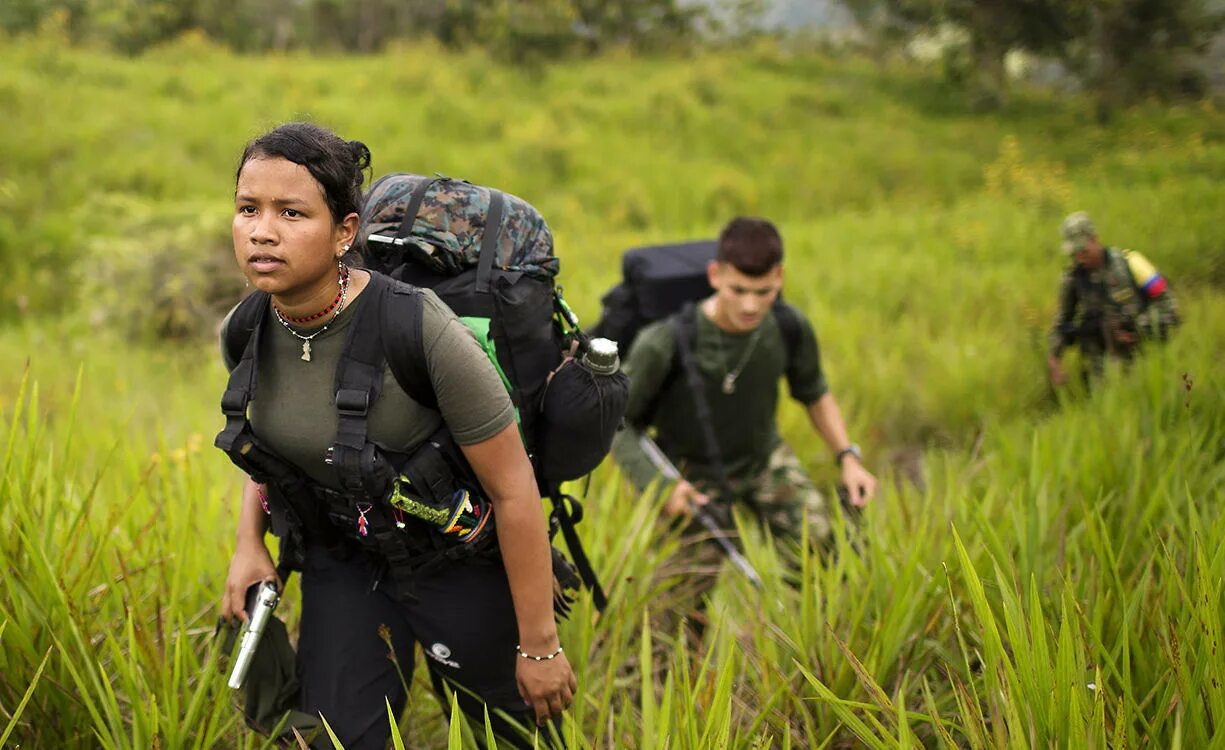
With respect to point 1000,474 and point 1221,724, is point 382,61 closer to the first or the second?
point 1000,474

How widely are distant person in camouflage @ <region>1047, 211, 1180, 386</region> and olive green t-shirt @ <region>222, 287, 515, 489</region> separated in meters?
3.85

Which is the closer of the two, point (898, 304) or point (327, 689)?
point (327, 689)

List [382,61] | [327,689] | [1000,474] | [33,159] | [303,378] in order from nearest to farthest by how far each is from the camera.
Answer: [303,378], [327,689], [1000,474], [33,159], [382,61]

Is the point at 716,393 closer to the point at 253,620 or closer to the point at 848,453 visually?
the point at 848,453

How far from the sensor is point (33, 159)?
966cm

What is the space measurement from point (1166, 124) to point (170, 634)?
380 inches

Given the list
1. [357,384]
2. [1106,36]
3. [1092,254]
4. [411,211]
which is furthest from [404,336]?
[1106,36]

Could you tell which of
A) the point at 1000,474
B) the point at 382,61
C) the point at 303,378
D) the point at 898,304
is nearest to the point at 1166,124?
the point at 898,304

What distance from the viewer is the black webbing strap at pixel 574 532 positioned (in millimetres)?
1993

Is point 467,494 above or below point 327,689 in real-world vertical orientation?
above

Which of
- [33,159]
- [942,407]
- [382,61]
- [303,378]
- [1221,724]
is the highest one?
[382,61]

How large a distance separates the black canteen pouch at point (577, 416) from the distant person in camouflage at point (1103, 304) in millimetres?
3521

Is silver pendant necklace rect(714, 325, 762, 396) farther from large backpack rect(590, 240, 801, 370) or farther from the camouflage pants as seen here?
the camouflage pants

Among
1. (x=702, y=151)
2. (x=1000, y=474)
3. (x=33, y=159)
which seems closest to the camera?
(x=1000, y=474)
